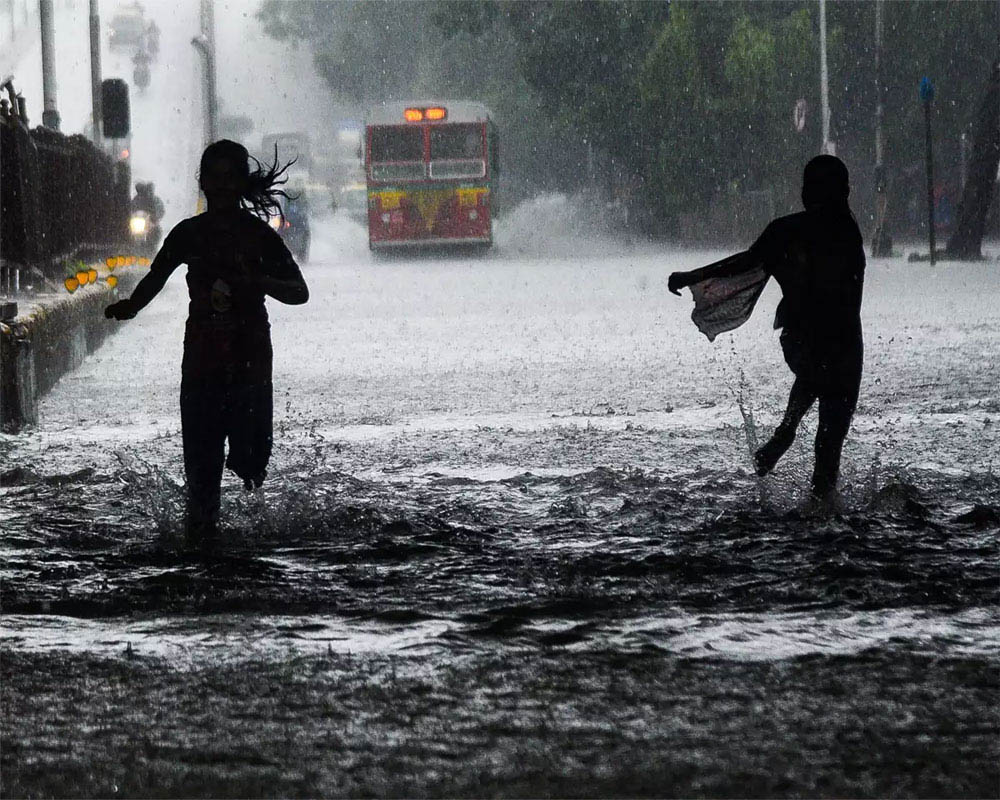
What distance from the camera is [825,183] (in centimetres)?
676

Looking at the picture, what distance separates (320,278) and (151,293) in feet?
84.6

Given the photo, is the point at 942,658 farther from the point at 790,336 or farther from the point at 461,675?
the point at 790,336

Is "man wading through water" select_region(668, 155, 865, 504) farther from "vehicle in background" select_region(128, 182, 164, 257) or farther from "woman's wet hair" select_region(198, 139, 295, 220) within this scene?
"vehicle in background" select_region(128, 182, 164, 257)

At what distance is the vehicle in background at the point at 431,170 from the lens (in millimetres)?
39594

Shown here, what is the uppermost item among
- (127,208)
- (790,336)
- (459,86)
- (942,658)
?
(459,86)

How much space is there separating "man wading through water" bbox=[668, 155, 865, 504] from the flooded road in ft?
1.23

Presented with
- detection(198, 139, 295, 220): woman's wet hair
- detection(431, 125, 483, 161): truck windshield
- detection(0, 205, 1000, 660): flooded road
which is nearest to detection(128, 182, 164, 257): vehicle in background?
detection(431, 125, 483, 161): truck windshield

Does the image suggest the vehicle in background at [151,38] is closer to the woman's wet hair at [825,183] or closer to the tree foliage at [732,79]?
the tree foliage at [732,79]

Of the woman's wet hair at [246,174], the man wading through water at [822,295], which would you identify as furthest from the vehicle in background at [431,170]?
the woman's wet hair at [246,174]

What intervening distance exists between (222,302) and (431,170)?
33.8 m

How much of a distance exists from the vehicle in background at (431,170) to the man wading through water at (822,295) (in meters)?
32.9

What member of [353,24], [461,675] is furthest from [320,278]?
[353,24]

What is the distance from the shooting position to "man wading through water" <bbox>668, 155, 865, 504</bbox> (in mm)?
6801

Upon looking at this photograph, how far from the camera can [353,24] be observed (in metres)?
81.6
